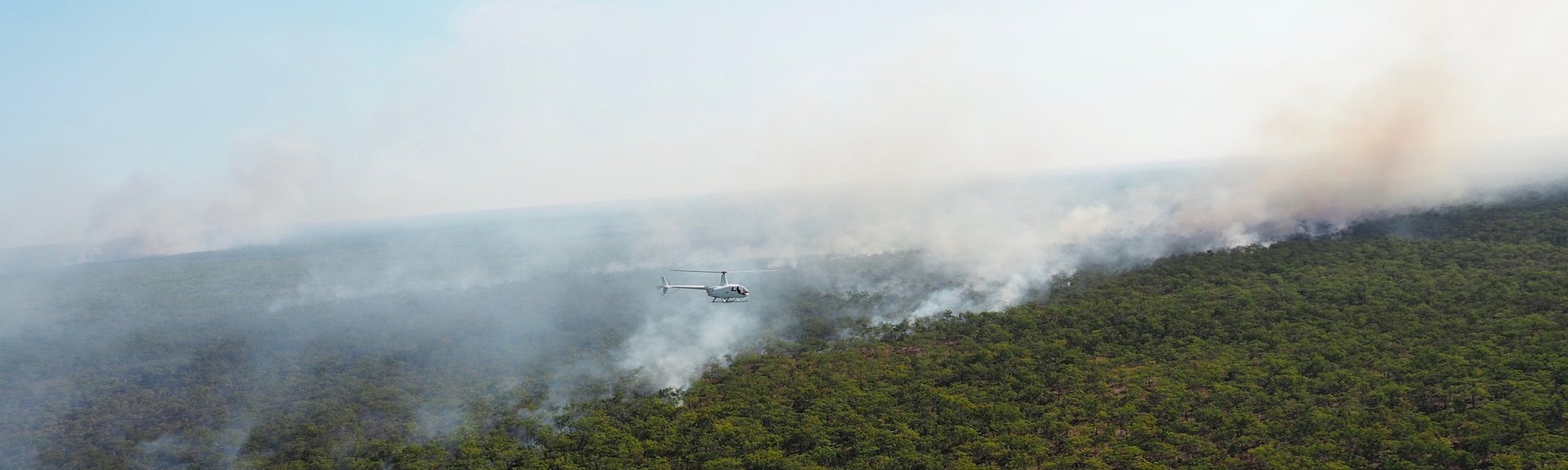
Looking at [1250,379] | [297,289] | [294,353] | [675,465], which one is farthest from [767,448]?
[297,289]

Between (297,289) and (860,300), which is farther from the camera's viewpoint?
(297,289)

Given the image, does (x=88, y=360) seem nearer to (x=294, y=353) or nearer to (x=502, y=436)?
(x=294, y=353)

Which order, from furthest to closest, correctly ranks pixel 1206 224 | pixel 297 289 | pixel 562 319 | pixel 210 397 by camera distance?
pixel 297 289 < pixel 1206 224 < pixel 562 319 < pixel 210 397

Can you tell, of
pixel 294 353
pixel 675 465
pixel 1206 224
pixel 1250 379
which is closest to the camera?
pixel 675 465

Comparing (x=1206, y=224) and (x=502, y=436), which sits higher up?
(x=1206, y=224)

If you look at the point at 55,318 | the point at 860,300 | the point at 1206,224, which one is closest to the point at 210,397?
the point at 860,300

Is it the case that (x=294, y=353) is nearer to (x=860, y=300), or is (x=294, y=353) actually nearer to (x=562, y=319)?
(x=562, y=319)
